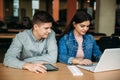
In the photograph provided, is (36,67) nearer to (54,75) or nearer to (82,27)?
(54,75)

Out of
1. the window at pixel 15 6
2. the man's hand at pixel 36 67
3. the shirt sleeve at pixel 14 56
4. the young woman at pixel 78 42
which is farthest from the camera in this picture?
the window at pixel 15 6

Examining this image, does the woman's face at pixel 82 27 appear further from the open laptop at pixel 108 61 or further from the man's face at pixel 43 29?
the open laptop at pixel 108 61

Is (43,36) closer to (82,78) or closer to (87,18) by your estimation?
(87,18)

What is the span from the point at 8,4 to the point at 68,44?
711 inches

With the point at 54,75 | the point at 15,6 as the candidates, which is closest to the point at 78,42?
the point at 54,75

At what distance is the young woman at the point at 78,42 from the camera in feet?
9.63

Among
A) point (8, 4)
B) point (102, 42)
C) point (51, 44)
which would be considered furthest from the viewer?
point (8, 4)

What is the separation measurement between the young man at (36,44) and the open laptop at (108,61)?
0.53 metres

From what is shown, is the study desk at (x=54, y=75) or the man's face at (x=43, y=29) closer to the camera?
the study desk at (x=54, y=75)

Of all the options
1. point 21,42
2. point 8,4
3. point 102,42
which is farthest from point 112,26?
point 8,4

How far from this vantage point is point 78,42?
3.06 meters

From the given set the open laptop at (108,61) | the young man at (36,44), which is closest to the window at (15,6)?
the young man at (36,44)

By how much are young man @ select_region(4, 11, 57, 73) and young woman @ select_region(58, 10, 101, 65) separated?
16 cm

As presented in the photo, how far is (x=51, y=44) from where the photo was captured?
9.23 feet
